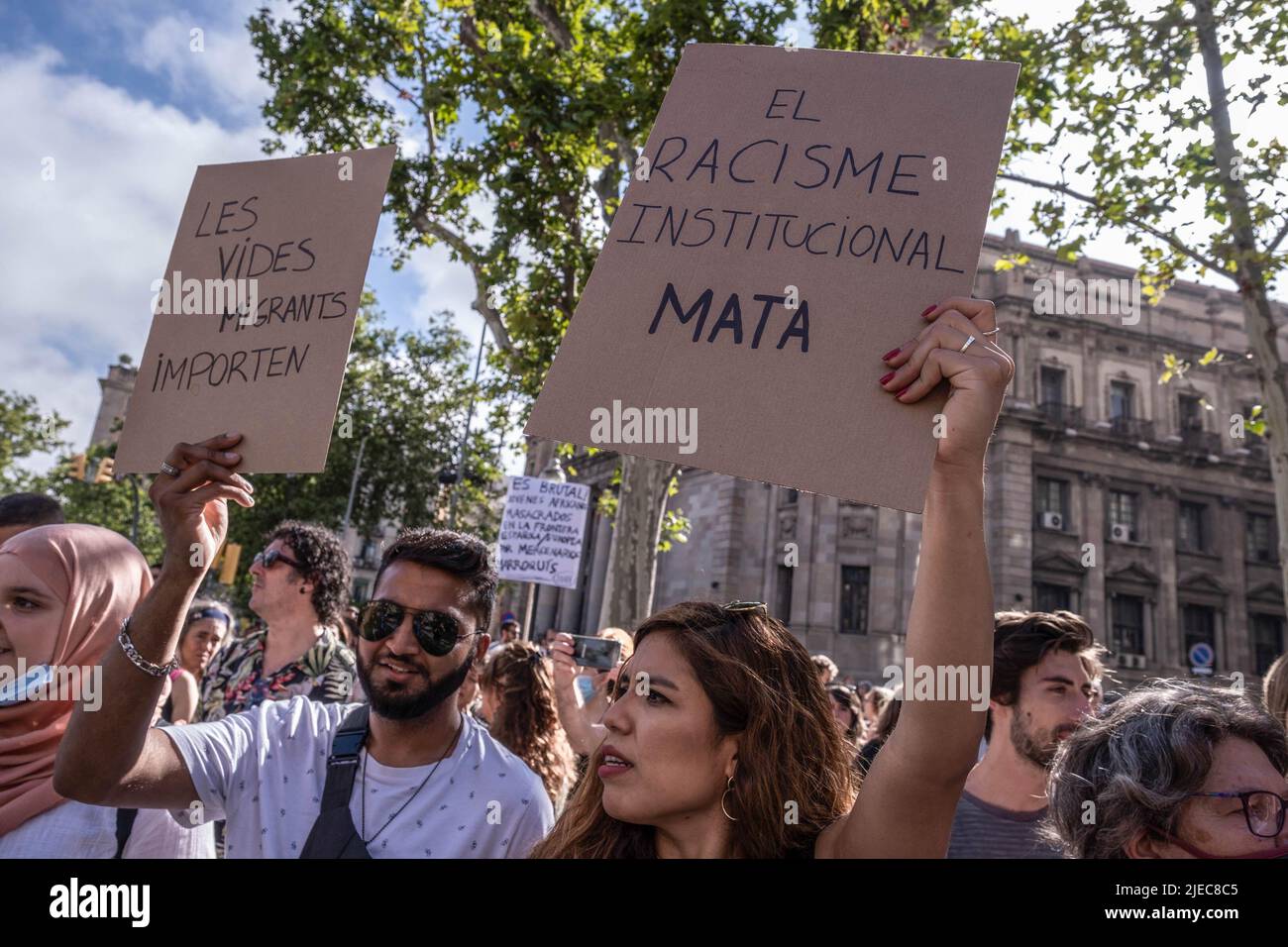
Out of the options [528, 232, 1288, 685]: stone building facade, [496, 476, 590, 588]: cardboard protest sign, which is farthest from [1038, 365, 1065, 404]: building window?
[496, 476, 590, 588]: cardboard protest sign

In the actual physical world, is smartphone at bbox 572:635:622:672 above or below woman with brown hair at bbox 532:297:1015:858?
above

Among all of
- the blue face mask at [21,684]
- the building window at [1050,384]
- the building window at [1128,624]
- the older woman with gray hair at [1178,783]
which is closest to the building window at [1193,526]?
the building window at [1128,624]

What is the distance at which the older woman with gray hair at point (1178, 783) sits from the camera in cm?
190

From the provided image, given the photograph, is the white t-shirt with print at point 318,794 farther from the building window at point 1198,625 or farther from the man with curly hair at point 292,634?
the building window at point 1198,625

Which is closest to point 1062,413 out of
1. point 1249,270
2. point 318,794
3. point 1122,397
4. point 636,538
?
point 1122,397

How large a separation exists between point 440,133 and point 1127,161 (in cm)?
842

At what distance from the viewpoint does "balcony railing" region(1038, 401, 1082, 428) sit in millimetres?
34719

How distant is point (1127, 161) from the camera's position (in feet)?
28.5

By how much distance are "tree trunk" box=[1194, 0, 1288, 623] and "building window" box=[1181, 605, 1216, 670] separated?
95.5ft

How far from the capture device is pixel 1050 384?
35.8 m

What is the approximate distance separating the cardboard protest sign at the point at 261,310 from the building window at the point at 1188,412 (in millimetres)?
40753

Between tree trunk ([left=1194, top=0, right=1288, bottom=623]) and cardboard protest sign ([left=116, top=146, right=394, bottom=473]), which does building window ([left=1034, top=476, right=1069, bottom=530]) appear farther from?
cardboard protest sign ([left=116, top=146, right=394, bottom=473])

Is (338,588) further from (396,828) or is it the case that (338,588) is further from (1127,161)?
(1127,161)
